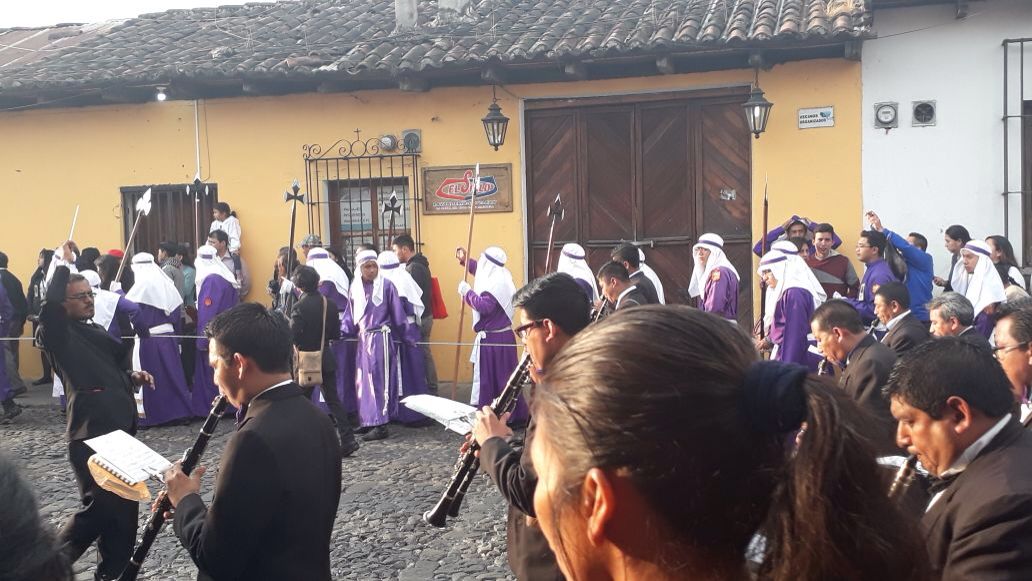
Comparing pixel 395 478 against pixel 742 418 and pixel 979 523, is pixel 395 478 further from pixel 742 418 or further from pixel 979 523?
pixel 742 418

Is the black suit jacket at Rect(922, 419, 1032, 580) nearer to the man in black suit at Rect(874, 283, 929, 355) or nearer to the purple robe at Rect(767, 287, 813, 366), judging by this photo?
the man in black suit at Rect(874, 283, 929, 355)

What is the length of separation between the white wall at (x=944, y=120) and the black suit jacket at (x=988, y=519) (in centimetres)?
858

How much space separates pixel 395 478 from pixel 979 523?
5.99 m

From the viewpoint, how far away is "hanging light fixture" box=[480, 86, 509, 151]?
11.7 meters

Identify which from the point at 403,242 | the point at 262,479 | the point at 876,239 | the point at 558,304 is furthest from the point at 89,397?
the point at 876,239

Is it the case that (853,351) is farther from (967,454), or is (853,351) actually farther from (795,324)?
(795,324)

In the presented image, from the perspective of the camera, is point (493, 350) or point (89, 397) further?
point (493, 350)

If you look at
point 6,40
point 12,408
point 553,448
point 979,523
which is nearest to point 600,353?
point 553,448

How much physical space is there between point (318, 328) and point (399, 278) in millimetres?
1291

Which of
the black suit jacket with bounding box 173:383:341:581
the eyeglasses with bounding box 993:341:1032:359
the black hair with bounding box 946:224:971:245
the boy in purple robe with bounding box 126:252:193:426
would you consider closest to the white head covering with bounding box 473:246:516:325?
the boy in purple robe with bounding box 126:252:193:426

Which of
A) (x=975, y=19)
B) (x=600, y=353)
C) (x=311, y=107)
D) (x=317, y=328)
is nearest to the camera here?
(x=600, y=353)

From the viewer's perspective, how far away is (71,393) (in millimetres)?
5922

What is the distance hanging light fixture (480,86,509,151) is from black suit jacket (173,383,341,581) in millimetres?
8528

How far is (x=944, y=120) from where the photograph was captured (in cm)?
1080
